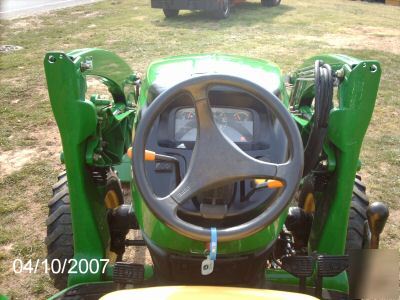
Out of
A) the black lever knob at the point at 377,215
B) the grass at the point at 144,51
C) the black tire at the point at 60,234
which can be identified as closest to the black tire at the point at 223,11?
the grass at the point at 144,51

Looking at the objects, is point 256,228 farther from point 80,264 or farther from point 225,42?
point 225,42

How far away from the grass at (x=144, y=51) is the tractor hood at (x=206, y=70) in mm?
1553

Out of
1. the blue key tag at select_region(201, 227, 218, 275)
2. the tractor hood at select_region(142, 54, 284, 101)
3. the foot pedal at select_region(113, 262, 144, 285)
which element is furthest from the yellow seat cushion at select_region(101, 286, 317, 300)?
the tractor hood at select_region(142, 54, 284, 101)

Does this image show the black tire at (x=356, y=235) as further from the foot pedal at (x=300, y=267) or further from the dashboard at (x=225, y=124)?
the dashboard at (x=225, y=124)

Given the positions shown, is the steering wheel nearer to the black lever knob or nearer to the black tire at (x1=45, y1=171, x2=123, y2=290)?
the black lever knob

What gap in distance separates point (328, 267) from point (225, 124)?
2.56 feet

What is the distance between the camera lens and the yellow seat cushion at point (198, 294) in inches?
55.6

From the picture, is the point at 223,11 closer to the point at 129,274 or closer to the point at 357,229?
the point at 357,229

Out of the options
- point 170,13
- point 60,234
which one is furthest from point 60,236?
point 170,13

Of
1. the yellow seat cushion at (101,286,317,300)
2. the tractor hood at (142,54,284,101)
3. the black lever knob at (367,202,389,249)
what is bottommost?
the black lever knob at (367,202,389,249)

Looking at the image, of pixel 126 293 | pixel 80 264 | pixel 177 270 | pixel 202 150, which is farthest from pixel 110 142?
pixel 126 293

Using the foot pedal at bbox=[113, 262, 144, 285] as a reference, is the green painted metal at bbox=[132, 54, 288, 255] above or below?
above

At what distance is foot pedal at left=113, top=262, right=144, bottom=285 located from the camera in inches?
79.9

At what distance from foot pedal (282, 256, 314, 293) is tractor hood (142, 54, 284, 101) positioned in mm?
804
